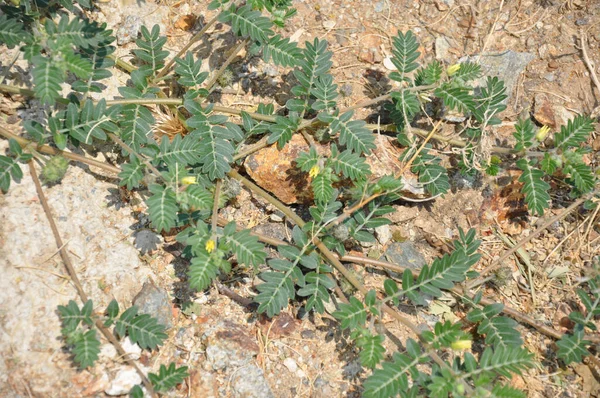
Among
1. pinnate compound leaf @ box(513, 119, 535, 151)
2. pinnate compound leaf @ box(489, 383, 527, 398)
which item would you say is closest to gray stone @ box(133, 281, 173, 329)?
pinnate compound leaf @ box(489, 383, 527, 398)

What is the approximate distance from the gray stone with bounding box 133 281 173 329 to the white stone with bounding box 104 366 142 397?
0.30 metres

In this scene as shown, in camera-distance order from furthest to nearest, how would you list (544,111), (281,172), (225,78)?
(544,111) < (225,78) < (281,172)

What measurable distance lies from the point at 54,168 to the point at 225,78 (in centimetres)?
124

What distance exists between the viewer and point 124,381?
9.59ft

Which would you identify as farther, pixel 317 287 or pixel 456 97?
pixel 456 97

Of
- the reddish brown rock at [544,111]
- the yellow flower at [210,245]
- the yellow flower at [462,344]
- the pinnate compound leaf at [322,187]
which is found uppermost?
the reddish brown rock at [544,111]

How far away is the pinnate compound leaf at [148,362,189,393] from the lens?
2836mm

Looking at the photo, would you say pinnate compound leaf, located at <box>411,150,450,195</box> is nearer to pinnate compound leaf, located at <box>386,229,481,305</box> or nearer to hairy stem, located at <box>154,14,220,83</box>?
pinnate compound leaf, located at <box>386,229,481,305</box>

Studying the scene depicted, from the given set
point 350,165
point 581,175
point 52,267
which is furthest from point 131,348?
point 581,175

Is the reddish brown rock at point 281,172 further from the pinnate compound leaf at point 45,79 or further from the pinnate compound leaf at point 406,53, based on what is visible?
the pinnate compound leaf at point 45,79

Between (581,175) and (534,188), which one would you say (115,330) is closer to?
(534,188)

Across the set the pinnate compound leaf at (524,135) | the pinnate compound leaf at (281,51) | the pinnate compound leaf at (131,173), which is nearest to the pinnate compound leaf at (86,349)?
the pinnate compound leaf at (131,173)

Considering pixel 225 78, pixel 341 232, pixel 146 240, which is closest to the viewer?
pixel 341 232

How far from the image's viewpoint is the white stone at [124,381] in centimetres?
289
